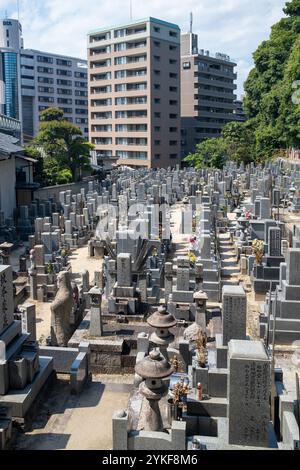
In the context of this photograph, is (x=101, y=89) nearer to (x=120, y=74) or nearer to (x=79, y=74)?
(x=120, y=74)

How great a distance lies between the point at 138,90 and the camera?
68375 mm

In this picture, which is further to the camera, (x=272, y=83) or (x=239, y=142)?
(x=239, y=142)

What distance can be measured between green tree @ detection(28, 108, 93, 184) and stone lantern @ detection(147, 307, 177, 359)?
3287 cm

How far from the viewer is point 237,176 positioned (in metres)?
48.1

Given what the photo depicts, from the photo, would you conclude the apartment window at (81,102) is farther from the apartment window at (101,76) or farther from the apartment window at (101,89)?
the apartment window at (101,76)

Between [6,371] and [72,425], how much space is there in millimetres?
1572

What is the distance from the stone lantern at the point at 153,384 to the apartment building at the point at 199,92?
73.5m

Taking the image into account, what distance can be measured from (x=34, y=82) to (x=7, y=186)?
6460 centimetres

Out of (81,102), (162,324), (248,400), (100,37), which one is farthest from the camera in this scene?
(81,102)

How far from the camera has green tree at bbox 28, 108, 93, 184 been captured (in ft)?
140

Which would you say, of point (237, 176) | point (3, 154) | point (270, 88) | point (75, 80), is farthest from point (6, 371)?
point (75, 80)

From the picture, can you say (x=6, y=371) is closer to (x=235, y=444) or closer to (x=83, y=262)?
(x=235, y=444)

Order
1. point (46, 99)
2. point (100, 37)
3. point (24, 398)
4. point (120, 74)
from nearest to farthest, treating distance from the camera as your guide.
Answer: point (24, 398), point (120, 74), point (100, 37), point (46, 99)

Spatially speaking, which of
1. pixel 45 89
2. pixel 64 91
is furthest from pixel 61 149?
pixel 64 91
